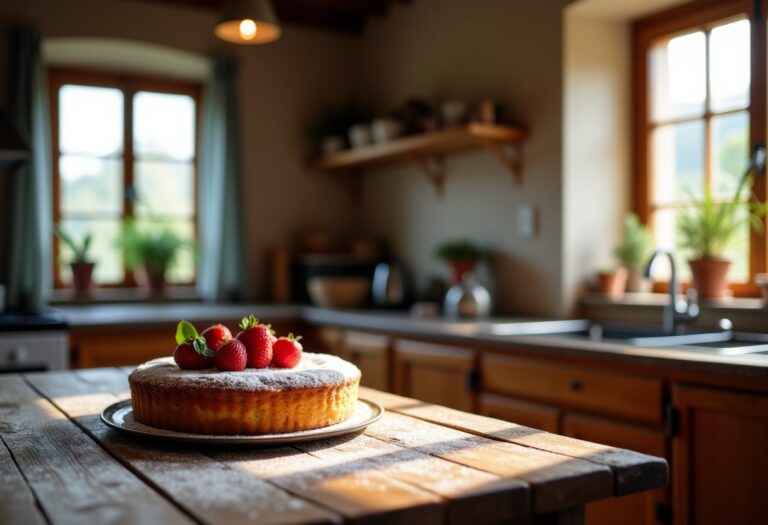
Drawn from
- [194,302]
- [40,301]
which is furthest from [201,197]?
[40,301]

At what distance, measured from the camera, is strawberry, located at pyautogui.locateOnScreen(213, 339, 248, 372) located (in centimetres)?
127

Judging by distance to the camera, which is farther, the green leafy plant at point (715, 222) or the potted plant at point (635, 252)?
the potted plant at point (635, 252)

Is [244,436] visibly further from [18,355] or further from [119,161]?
[119,161]

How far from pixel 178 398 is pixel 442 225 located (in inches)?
106

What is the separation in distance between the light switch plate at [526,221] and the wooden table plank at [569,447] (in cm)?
182

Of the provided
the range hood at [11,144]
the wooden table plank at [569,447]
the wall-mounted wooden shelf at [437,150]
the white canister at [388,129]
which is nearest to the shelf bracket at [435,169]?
the wall-mounted wooden shelf at [437,150]

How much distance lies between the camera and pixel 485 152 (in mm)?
3484

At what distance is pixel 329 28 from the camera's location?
4496mm

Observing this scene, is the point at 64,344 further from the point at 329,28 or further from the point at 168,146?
the point at 329,28

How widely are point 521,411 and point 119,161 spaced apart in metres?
2.72

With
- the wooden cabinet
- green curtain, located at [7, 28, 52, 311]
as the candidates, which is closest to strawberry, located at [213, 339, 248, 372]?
the wooden cabinet

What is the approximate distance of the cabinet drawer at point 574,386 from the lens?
211 centimetres

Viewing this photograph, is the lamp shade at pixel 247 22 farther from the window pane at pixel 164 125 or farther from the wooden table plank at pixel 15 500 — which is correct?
the window pane at pixel 164 125

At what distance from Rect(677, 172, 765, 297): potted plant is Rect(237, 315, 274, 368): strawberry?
6.32ft
